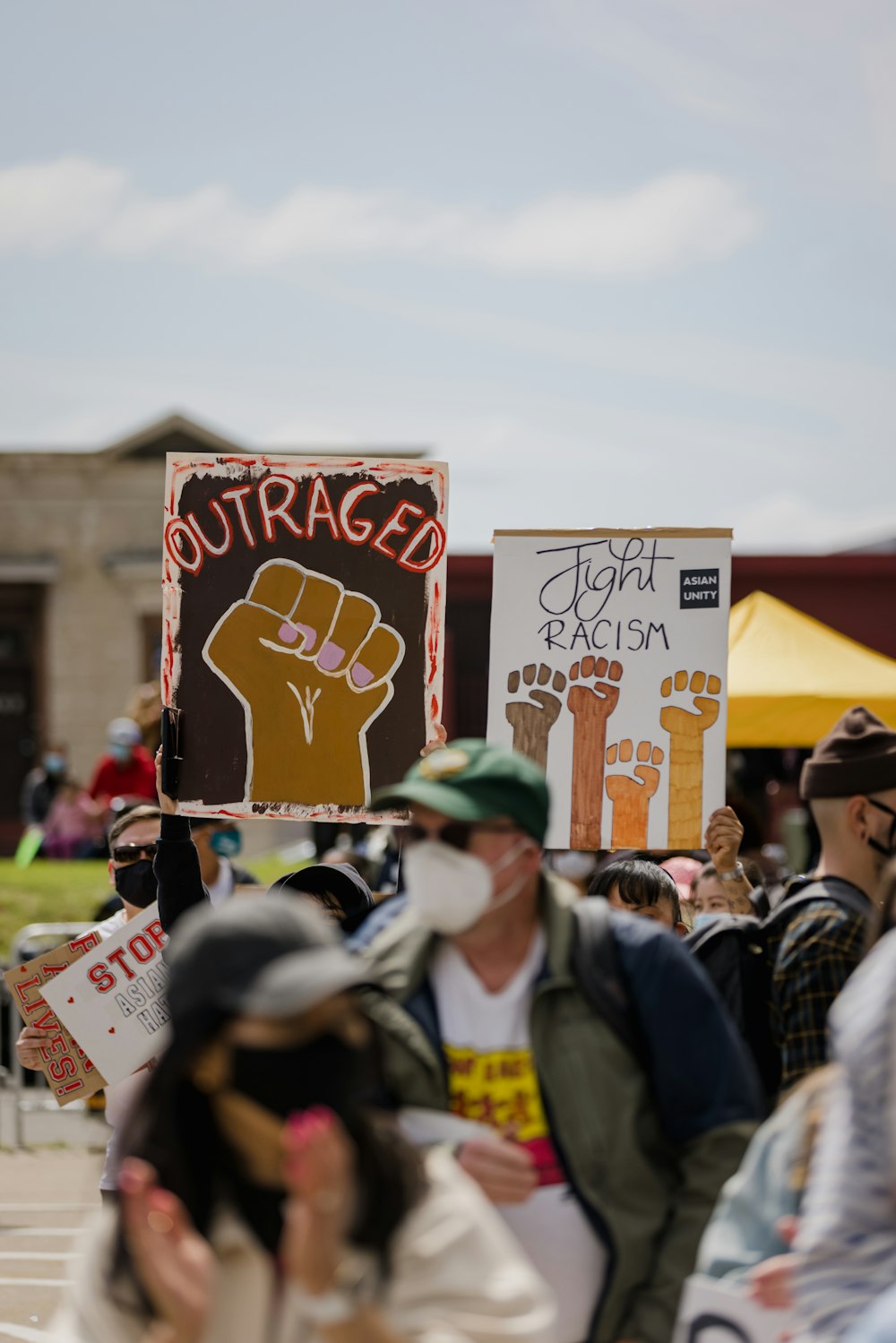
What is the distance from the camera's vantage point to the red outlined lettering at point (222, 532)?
5562 millimetres

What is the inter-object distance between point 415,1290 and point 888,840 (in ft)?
5.71

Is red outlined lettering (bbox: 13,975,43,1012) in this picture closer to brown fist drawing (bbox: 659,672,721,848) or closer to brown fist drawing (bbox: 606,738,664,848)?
brown fist drawing (bbox: 606,738,664,848)

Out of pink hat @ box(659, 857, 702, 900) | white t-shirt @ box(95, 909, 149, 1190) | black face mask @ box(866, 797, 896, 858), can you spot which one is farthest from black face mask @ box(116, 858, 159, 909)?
black face mask @ box(866, 797, 896, 858)

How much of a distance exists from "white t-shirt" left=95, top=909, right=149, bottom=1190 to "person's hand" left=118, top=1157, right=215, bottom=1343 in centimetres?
203

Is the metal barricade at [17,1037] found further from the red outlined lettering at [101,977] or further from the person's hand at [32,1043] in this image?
the red outlined lettering at [101,977]

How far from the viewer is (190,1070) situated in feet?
7.43

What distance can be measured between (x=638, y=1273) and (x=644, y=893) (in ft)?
7.82

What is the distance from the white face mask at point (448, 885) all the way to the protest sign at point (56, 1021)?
9.31ft

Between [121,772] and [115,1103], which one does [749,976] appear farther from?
[121,772]

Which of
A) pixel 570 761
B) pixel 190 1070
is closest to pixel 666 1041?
pixel 190 1070

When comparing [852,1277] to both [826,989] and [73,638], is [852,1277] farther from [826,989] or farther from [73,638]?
[73,638]

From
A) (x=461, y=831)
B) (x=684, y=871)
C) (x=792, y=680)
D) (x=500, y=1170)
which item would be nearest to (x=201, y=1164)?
(x=500, y=1170)

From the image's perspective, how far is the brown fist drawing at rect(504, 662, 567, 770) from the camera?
5988mm

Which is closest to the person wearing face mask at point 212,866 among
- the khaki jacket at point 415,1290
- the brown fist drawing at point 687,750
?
the brown fist drawing at point 687,750
